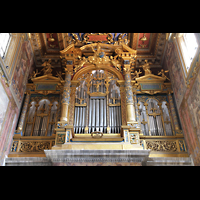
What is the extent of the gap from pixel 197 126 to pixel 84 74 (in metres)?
5.97

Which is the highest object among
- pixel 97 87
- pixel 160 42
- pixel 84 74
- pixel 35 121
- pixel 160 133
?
pixel 160 42

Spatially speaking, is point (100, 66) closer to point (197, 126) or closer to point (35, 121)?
point (35, 121)

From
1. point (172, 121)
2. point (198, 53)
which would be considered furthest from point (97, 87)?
point (198, 53)

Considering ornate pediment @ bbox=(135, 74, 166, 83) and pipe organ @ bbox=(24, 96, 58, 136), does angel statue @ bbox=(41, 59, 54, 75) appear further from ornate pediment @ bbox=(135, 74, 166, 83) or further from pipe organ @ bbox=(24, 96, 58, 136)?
ornate pediment @ bbox=(135, 74, 166, 83)

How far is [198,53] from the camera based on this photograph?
8.25 meters

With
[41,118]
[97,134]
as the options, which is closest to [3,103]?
[41,118]

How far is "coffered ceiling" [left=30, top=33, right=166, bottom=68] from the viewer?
1266cm

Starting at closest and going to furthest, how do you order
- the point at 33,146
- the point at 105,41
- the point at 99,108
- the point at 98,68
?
the point at 33,146 → the point at 99,108 → the point at 98,68 → the point at 105,41

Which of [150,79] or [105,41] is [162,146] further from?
[105,41]

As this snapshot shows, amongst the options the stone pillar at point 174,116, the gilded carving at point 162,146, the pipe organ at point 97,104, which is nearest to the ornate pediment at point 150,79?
the stone pillar at point 174,116

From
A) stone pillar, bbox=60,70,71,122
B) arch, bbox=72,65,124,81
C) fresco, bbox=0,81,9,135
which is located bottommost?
fresco, bbox=0,81,9,135

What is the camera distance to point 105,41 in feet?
42.5

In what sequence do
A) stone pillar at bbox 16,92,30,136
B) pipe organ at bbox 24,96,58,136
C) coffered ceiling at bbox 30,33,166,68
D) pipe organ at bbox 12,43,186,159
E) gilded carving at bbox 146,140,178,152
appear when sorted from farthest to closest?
1. coffered ceiling at bbox 30,33,166,68
2. pipe organ at bbox 24,96,58,136
3. stone pillar at bbox 16,92,30,136
4. gilded carving at bbox 146,140,178,152
5. pipe organ at bbox 12,43,186,159

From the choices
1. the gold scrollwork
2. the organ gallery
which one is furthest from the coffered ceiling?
the gold scrollwork
